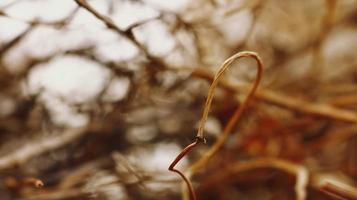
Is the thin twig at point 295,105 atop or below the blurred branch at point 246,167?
atop

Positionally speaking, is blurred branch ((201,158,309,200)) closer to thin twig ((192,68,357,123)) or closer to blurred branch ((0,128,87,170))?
thin twig ((192,68,357,123))

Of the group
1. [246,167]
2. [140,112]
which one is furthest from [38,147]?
[246,167]

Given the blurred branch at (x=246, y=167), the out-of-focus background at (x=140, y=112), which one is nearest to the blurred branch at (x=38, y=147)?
the out-of-focus background at (x=140, y=112)

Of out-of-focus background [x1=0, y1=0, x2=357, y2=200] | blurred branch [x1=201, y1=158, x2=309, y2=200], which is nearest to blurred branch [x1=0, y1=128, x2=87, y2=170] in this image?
out-of-focus background [x1=0, y1=0, x2=357, y2=200]

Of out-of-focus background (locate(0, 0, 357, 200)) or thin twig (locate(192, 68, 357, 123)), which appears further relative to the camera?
thin twig (locate(192, 68, 357, 123))

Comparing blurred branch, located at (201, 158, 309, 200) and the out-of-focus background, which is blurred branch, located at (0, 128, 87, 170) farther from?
blurred branch, located at (201, 158, 309, 200)

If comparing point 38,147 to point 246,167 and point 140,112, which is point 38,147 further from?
point 246,167

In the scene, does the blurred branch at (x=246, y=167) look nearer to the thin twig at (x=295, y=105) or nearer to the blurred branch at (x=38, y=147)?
the thin twig at (x=295, y=105)

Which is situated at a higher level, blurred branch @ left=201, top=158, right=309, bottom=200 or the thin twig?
the thin twig
